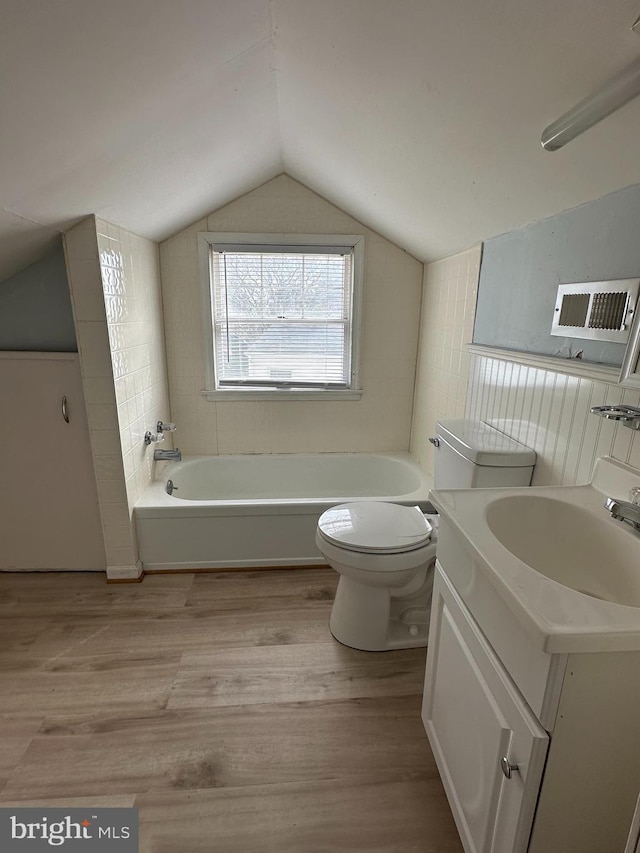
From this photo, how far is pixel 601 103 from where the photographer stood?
893mm

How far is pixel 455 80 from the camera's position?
3.78 ft

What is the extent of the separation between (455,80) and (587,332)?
796 millimetres

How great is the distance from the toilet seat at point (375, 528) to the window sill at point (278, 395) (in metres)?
1.16

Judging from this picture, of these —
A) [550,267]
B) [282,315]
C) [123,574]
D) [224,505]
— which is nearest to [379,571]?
[224,505]

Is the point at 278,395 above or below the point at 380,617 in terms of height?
above

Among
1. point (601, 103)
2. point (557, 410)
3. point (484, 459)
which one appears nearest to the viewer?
point (601, 103)

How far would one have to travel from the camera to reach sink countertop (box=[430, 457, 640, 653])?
69 cm

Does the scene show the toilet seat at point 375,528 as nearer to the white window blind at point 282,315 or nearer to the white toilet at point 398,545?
the white toilet at point 398,545

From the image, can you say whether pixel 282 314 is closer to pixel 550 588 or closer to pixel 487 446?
pixel 487 446

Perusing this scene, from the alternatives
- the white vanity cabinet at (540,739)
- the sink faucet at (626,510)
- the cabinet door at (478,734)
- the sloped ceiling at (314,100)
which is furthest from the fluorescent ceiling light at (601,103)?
the cabinet door at (478,734)

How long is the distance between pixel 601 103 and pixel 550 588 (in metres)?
0.96

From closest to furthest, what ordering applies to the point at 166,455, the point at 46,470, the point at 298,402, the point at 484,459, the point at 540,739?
the point at 540,739, the point at 484,459, the point at 46,470, the point at 166,455, the point at 298,402

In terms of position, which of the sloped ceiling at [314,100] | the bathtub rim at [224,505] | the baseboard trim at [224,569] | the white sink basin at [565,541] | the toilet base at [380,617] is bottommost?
the baseboard trim at [224,569]

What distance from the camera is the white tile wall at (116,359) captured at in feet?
6.34
